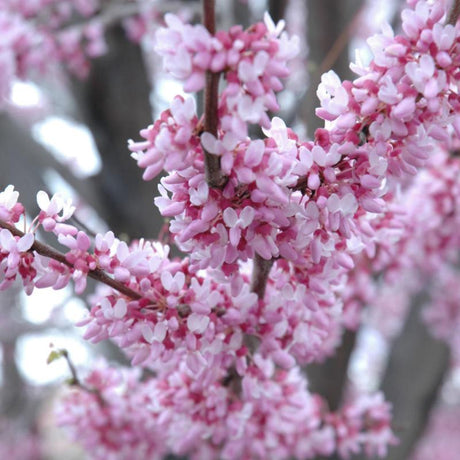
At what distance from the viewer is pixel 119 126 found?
226 centimetres

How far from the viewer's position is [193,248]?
0.81 meters

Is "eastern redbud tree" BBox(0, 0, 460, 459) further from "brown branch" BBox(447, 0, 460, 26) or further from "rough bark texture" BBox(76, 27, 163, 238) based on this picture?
"rough bark texture" BBox(76, 27, 163, 238)

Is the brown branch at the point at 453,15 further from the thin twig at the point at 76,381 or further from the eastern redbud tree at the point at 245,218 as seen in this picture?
the thin twig at the point at 76,381

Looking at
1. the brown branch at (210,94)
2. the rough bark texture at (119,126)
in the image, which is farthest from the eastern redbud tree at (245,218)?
the rough bark texture at (119,126)

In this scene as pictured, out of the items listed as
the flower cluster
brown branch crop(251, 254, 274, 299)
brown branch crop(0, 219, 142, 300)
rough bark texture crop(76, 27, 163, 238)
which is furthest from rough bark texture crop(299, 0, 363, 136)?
brown branch crop(0, 219, 142, 300)

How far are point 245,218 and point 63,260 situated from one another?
0.96 ft

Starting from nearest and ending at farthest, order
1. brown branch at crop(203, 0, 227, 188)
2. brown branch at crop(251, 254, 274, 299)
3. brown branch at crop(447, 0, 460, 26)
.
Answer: brown branch at crop(203, 0, 227, 188) < brown branch at crop(447, 0, 460, 26) < brown branch at crop(251, 254, 274, 299)

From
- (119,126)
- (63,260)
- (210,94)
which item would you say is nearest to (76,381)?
(63,260)

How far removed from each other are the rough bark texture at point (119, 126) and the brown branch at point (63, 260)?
1.34 metres

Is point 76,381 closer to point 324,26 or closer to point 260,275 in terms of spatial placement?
point 260,275

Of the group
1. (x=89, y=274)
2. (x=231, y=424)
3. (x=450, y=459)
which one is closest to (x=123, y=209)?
(x=231, y=424)

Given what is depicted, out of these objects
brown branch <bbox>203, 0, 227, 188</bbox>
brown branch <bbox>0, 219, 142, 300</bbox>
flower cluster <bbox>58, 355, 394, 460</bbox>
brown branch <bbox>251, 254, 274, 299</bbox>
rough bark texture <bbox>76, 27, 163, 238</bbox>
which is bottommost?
flower cluster <bbox>58, 355, 394, 460</bbox>

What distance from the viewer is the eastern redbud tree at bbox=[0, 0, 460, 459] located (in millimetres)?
663

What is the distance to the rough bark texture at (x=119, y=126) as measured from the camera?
2236 millimetres
